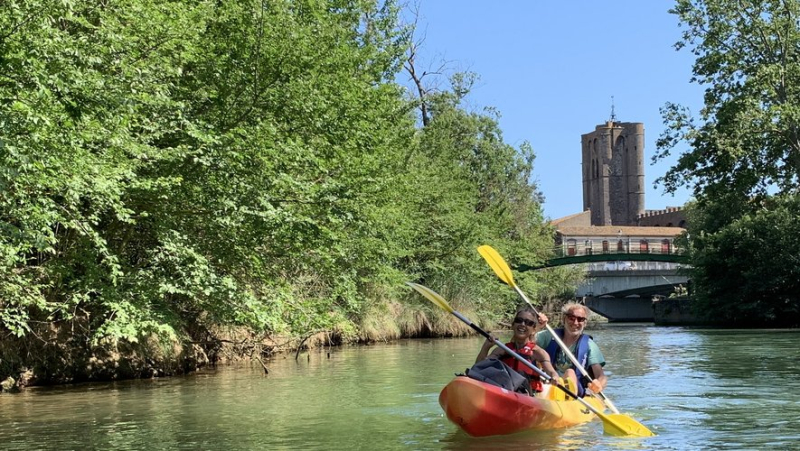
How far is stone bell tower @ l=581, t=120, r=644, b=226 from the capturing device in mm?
153375

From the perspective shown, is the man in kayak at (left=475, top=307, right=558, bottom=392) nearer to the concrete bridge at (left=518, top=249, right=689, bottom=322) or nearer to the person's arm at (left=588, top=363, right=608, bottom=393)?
the person's arm at (left=588, top=363, right=608, bottom=393)

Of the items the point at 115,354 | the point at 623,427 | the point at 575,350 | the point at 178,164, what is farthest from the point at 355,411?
the point at 115,354

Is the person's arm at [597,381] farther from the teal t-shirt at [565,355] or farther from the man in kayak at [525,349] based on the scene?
the man in kayak at [525,349]

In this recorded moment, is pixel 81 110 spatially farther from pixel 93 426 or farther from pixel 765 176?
pixel 765 176

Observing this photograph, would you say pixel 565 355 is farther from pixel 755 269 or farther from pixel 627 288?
pixel 627 288

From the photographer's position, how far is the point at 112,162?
13.0 metres

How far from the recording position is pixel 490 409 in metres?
9.73

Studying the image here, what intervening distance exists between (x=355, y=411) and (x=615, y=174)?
14863cm

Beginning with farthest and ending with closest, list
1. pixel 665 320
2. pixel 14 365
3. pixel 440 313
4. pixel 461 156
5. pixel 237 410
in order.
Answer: pixel 665 320 → pixel 461 156 → pixel 440 313 → pixel 14 365 → pixel 237 410

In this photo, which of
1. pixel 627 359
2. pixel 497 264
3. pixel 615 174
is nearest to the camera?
pixel 497 264

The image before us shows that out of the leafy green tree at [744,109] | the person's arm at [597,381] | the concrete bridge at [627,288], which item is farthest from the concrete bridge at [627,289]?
the person's arm at [597,381]

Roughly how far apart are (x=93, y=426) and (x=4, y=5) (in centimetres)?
455

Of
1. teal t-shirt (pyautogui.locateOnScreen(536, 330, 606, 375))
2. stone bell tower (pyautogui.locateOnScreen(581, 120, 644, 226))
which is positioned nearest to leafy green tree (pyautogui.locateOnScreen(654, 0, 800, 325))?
teal t-shirt (pyautogui.locateOnScreen(536, 330, 606, 375))

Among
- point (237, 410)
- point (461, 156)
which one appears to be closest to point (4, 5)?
point (237, 410)
